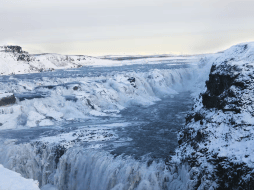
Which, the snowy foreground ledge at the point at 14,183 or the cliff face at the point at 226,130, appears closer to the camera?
the snowy foreground ledge at the point at 14,183

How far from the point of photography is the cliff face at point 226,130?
339 inches

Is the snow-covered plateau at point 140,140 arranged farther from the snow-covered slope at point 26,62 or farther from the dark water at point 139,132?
the snow-covered slope at point 26,62

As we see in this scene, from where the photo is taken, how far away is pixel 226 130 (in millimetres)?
10023

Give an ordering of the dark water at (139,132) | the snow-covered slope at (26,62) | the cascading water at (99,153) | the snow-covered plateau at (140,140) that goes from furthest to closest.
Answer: the snow-covered slope at (26,62), the dark water at (139,132), the cascading water at (99,153), the snow-covered plateau at (140,140)

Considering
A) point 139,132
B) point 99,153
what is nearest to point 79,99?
point 139,132

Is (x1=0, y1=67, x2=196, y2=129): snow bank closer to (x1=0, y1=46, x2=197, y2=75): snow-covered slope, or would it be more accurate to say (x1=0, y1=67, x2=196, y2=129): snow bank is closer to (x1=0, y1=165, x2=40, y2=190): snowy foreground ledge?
(x1=0, y1=165, x2=40, y2=190): snowy foreground ledge

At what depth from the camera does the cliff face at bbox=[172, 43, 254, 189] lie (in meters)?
8.61

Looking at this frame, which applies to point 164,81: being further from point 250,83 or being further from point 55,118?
point 250,83

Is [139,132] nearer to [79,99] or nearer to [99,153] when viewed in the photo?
[99,153]

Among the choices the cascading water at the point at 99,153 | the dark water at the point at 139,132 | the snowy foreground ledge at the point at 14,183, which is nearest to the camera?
the snowy foreground ledge at the point at 14,183

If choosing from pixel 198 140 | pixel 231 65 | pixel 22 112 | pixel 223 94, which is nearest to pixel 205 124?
pixel 198 140

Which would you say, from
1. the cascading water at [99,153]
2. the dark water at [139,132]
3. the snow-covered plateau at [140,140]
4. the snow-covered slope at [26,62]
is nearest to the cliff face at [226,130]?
the snow-covered plateau at [140,140]

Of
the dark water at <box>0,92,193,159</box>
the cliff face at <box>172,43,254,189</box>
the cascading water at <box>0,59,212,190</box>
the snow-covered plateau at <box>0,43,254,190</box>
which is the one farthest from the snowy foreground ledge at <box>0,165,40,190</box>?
the dark water at <box>0,92,193,159</box>

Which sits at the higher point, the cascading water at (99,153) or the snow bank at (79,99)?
the snow bank at (79,99)
